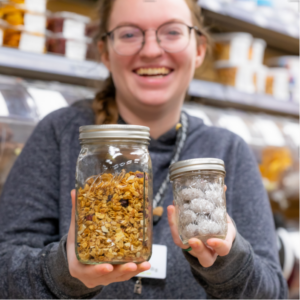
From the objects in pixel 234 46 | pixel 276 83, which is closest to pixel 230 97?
pixel 234 46

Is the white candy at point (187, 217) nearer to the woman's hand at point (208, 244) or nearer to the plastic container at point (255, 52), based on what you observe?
the woman's hand at point (208, 244)

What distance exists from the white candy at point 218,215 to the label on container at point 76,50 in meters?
1.06

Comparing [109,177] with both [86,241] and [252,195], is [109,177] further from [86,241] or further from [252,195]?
[252,195]

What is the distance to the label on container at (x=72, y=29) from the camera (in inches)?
59.3

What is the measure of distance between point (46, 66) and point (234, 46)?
3.40 ft

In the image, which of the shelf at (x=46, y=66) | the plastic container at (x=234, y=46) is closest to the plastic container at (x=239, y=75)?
the plastic container at (x=234, y=46)

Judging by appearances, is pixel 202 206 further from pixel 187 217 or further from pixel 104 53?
pixel 104 53

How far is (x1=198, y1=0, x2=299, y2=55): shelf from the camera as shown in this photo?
71.6 inches

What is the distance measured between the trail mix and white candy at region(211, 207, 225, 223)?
0.39 feet

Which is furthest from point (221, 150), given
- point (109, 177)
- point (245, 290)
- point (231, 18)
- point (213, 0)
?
point (231, 18)

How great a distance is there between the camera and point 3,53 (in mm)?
1331

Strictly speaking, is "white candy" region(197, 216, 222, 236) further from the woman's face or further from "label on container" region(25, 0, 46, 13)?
"label on container" region(25, 0, 46, 13)

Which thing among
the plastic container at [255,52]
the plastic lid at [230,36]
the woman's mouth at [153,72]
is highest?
the plastic lid at [230,36]

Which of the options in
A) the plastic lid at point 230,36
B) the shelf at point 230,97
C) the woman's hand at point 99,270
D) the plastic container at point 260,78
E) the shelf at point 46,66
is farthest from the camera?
the plastic container at point 260,78
